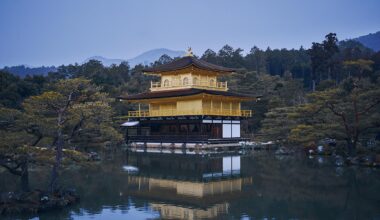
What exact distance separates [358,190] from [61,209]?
1142 centimetres

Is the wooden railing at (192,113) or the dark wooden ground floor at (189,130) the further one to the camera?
the wooden railing at (192,113)

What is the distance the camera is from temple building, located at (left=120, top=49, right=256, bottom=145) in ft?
129

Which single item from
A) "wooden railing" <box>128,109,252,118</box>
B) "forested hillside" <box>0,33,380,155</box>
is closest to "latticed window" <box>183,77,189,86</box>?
"wooden railing" <box>128,109,252,118</box>

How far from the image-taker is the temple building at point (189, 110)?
129ft

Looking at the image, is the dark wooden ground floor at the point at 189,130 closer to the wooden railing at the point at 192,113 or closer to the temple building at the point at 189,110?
the temple building at the point at 189,110

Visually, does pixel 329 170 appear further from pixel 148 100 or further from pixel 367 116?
pixel 148 100

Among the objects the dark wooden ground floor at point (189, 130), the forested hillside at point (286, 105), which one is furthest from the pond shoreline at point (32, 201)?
the dark wooden ground floor at point (189, 130)

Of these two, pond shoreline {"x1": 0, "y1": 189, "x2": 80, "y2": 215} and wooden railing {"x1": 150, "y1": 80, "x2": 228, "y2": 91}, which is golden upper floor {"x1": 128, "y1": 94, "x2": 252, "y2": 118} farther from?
pond shoreline {"x1": 0, "y1": 189, "x2": 80, "y2": 215}

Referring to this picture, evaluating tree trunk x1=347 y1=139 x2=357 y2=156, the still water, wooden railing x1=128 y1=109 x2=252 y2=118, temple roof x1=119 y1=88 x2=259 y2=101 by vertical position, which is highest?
temple roof x1=119 y1=88 x2=259 y2=101

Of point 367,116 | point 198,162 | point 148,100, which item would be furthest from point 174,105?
point 367,116

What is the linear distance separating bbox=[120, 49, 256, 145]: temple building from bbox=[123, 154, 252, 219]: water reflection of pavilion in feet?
34.7

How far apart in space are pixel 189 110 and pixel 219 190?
2282 cm

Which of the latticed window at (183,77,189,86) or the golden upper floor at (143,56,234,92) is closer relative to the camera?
the golden upper floor at (143,56,234,92)

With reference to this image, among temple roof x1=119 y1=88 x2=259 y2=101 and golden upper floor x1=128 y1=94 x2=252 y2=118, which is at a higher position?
temple roof x1=119 y1=88 x2=259 y2=101
